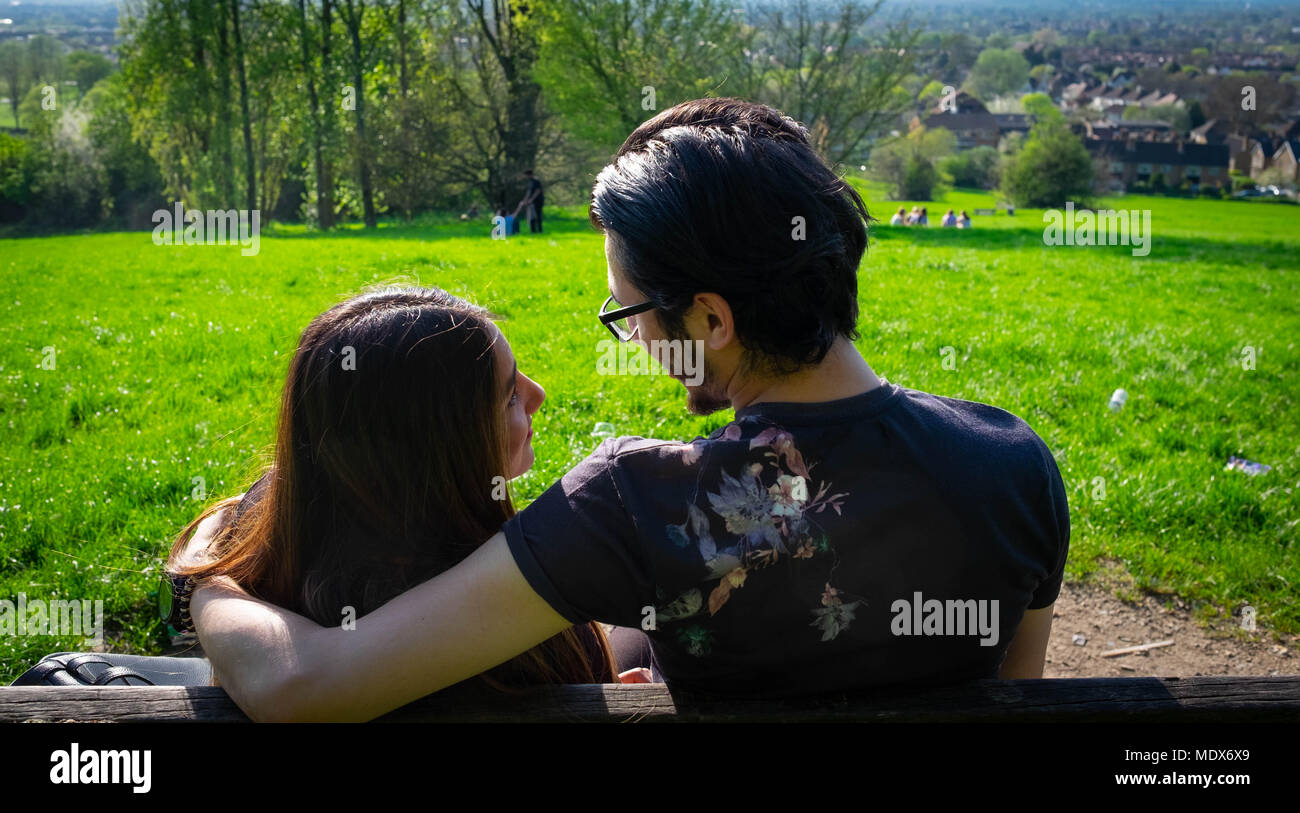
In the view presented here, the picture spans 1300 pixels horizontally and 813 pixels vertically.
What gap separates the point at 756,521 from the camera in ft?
5.55

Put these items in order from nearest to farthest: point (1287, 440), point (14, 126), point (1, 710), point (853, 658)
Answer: point (1, 710) < point (853, 658) < point (1287, 440) < point (14, 126)

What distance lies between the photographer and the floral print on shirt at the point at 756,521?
1.66 m

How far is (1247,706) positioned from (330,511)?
1.83 metres

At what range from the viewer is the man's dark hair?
5.79 feet

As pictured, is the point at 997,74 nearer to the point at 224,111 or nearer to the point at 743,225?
the point at 224,111

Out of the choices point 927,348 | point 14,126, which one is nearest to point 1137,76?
point 14,126

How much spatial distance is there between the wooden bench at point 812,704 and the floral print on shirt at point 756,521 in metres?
0.21

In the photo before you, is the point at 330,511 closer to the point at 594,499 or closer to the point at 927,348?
the point at 594,499

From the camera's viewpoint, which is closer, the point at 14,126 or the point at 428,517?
the point at 428,517

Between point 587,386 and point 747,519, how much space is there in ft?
18.8

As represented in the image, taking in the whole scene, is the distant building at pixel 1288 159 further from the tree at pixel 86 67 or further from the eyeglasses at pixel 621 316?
the tree at pixel 86 67

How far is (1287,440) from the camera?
6.70m

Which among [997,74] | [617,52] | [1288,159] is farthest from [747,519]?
[997,74]

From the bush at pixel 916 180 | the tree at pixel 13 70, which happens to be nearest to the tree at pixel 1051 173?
the bush at pixel 916 180
